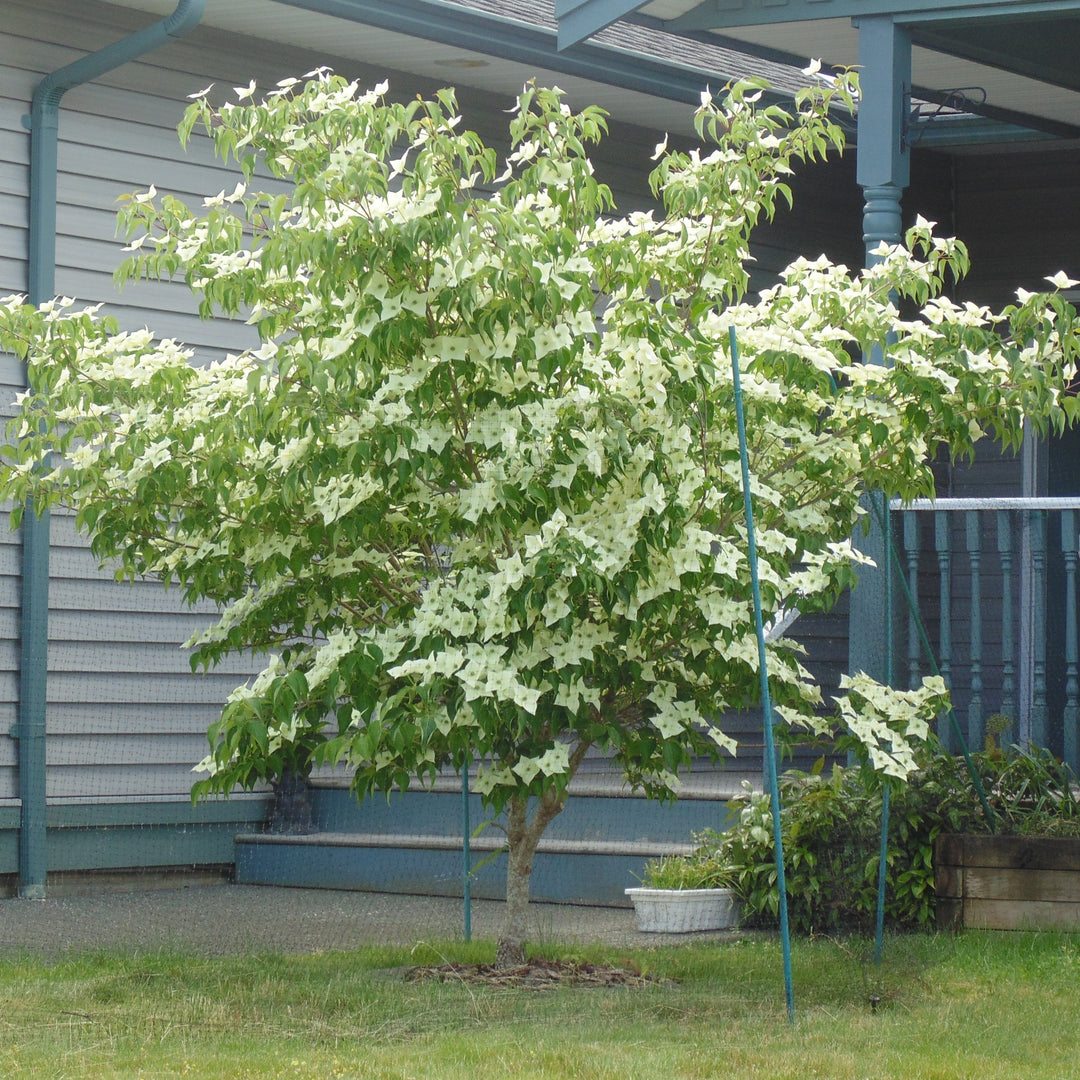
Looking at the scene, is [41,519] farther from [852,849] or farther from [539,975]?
[852,849]

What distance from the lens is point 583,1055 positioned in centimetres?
349

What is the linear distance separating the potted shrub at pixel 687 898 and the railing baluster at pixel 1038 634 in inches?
48.7

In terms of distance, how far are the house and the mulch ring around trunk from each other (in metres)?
1.66

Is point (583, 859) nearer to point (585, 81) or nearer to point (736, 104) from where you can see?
point (736, 104)

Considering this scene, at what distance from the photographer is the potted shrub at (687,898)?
217 inches

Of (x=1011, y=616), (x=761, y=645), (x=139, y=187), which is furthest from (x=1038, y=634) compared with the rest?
(x=139, y=187)

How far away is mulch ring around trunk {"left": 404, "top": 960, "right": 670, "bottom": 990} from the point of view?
444 centimetres

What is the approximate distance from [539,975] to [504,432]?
1.61 metres

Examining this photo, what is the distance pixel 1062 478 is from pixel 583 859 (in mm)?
4220

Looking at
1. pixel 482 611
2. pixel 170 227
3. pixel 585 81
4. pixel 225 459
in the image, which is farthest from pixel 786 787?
pixel 585 81

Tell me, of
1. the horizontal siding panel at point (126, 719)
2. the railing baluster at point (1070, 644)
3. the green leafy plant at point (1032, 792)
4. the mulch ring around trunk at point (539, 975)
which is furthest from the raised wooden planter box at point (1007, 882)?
the horizontal siding panel at point (126, 719)

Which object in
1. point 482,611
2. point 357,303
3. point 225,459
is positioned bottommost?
point 482,611

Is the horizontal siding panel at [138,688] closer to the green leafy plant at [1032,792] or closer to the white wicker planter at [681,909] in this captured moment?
the white wicker planter at [681,909]

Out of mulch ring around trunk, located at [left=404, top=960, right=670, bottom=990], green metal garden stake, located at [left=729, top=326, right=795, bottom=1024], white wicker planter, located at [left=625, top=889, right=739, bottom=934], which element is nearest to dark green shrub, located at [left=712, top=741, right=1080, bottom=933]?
white wicker planter, located at [left=625, top=889, right=739, bottom=934]
